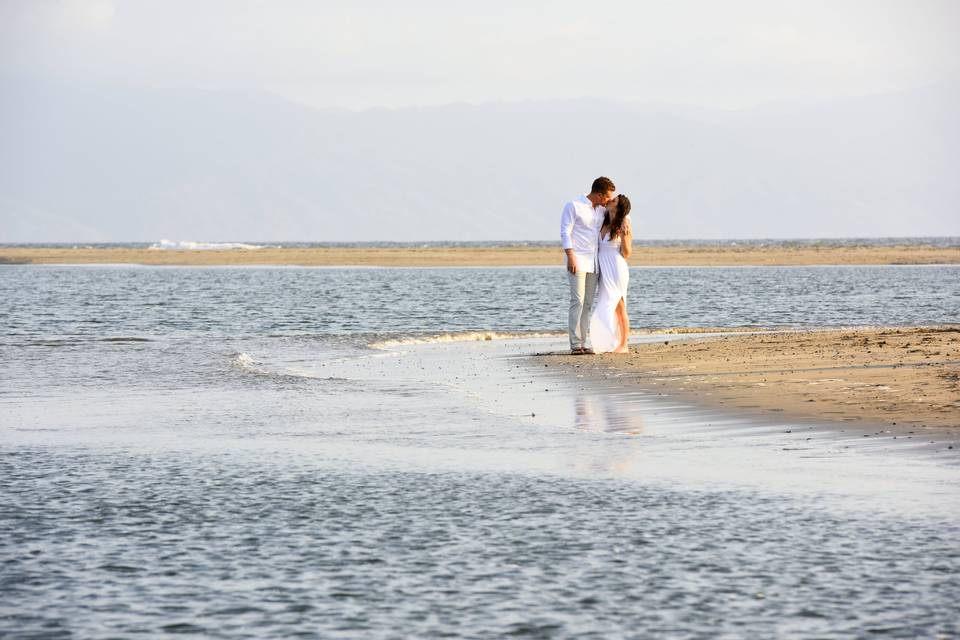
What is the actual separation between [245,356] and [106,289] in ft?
108

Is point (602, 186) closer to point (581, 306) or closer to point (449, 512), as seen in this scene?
point (581, 306)

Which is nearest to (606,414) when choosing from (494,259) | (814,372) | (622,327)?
(814,372)

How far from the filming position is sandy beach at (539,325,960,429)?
43.1 ft

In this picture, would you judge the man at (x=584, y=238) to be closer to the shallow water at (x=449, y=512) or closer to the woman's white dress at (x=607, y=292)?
the woman's white dress at (x=607, y=292)

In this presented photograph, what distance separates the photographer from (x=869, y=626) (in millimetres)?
6148

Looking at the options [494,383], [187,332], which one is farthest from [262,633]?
[187,332]

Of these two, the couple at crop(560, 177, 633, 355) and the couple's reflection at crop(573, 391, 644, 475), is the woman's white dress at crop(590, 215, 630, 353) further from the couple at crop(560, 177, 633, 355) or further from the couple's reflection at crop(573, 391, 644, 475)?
the couple's reflection at crop(573, 391, 644, 475)

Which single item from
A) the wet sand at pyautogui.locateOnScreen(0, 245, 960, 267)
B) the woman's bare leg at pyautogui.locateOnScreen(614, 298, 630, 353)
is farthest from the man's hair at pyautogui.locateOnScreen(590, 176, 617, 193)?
the wet sand at pyautogui.locateOnScreen(0, 245, 960, 267)

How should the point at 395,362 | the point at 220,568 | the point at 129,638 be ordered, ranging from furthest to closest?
the point at 395,362 → the point at 220,568 → the point at 129,638

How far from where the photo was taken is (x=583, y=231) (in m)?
19.7

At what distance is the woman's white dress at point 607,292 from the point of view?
19516 millimetres

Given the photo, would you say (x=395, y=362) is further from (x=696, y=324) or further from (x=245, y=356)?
(x=696, y=324)

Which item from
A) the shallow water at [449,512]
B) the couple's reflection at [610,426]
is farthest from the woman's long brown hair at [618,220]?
the couple's reflection at [610,426]

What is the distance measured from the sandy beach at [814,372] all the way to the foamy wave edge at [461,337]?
3.90 metres
